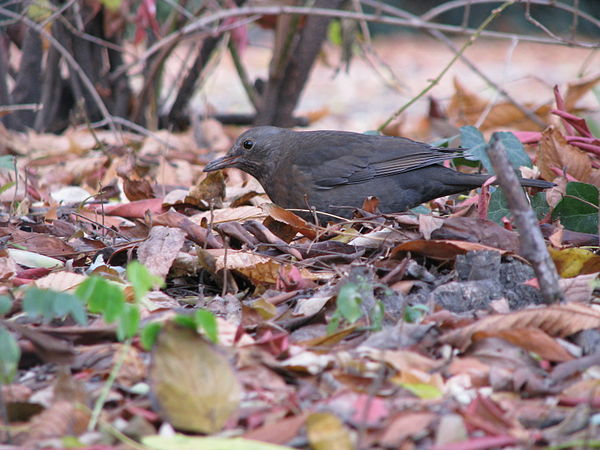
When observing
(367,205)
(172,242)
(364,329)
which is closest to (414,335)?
(364,329)

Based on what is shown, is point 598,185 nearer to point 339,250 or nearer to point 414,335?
point 339,250

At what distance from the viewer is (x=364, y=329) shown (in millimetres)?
2613

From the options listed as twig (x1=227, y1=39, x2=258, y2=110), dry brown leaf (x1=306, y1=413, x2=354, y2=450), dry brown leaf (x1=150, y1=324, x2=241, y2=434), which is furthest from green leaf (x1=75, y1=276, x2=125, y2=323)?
twig (x1=227, y1=39, x2=258, y2=110)

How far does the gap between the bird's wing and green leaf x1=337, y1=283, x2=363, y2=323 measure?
223 cm

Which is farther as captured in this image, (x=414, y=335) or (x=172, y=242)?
(x=172, y=242)

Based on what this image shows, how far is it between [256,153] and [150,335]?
294 centimetres

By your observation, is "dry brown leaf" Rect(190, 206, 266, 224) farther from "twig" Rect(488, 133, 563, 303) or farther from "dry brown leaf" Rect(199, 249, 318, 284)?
"twig" Rect(488, 133, 563, 303)

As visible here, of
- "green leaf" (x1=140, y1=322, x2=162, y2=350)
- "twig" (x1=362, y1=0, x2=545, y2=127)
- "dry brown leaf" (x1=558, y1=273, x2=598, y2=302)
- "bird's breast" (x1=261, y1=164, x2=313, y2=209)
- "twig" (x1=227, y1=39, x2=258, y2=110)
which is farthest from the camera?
"twig" (x1=227, y1=39, x2=258, y2=110)

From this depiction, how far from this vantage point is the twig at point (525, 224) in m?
2.50

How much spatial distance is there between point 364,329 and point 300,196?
2.25 meters

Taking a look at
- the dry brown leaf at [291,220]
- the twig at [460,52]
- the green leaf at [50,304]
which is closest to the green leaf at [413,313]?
the green leaf at [50,304]

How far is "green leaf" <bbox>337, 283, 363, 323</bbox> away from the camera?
2455 millimetres

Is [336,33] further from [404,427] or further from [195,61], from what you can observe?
[404,427]

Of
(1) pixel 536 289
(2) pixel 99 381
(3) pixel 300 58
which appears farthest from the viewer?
(3) pixel 300 58
